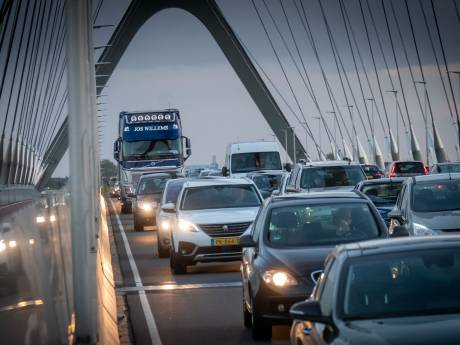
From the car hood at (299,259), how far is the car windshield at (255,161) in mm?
38698

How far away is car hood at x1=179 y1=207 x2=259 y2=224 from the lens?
22.2 meters

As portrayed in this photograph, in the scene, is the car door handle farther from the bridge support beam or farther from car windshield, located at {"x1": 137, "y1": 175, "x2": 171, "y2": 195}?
the bridge support beam

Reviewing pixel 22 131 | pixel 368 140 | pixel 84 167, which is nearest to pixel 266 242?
pixel 84 167

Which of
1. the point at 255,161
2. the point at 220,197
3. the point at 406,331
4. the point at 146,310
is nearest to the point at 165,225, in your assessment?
the point at 220,197

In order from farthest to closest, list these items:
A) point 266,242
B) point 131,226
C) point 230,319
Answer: point 131,226
point 230,319
point 266,242

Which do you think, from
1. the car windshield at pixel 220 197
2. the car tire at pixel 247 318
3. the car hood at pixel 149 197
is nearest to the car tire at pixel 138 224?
the car hood at pixel 149 197

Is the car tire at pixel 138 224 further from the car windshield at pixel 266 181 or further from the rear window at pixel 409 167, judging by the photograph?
the rear window at pixel 409 167

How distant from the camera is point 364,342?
676 cm

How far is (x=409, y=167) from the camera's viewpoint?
52406 millimetres

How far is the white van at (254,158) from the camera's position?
5206 centimetres

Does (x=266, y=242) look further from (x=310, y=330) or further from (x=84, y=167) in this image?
(x=310, y=330)

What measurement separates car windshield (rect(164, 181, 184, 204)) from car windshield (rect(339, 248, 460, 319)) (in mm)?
22787

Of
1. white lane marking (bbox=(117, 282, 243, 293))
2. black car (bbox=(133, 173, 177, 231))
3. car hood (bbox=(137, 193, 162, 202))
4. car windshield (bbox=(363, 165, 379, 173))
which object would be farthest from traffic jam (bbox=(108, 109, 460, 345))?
car windshield (bbox=(363, 165, 379, 173))

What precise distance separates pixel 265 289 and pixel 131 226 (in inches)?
1324
